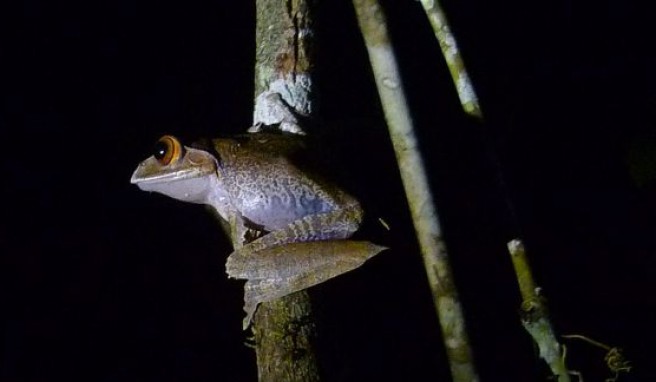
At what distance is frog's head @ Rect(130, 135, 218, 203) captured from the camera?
1.65 meters

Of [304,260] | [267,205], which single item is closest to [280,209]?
[267,205]

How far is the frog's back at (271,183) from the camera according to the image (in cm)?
157

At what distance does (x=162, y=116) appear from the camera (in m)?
3.29

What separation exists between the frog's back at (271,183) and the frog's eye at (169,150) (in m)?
0.07

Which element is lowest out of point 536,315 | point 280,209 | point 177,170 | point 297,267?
point 536,315

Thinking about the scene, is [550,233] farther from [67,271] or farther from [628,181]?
[67,271]

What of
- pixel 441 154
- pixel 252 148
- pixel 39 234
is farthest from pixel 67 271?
pixel 252 148

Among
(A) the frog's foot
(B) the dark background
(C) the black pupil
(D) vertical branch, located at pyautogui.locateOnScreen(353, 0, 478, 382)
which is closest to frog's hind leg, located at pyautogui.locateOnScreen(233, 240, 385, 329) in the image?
(A) the frog's foot

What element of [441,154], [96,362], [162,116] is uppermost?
[162,116]

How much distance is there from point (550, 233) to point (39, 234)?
1.83 meters

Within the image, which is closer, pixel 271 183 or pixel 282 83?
pixel 271 183

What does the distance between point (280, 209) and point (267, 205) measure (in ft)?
0.09

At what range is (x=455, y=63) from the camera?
1536mm

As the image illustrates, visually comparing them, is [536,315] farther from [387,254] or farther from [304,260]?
[387,254]
